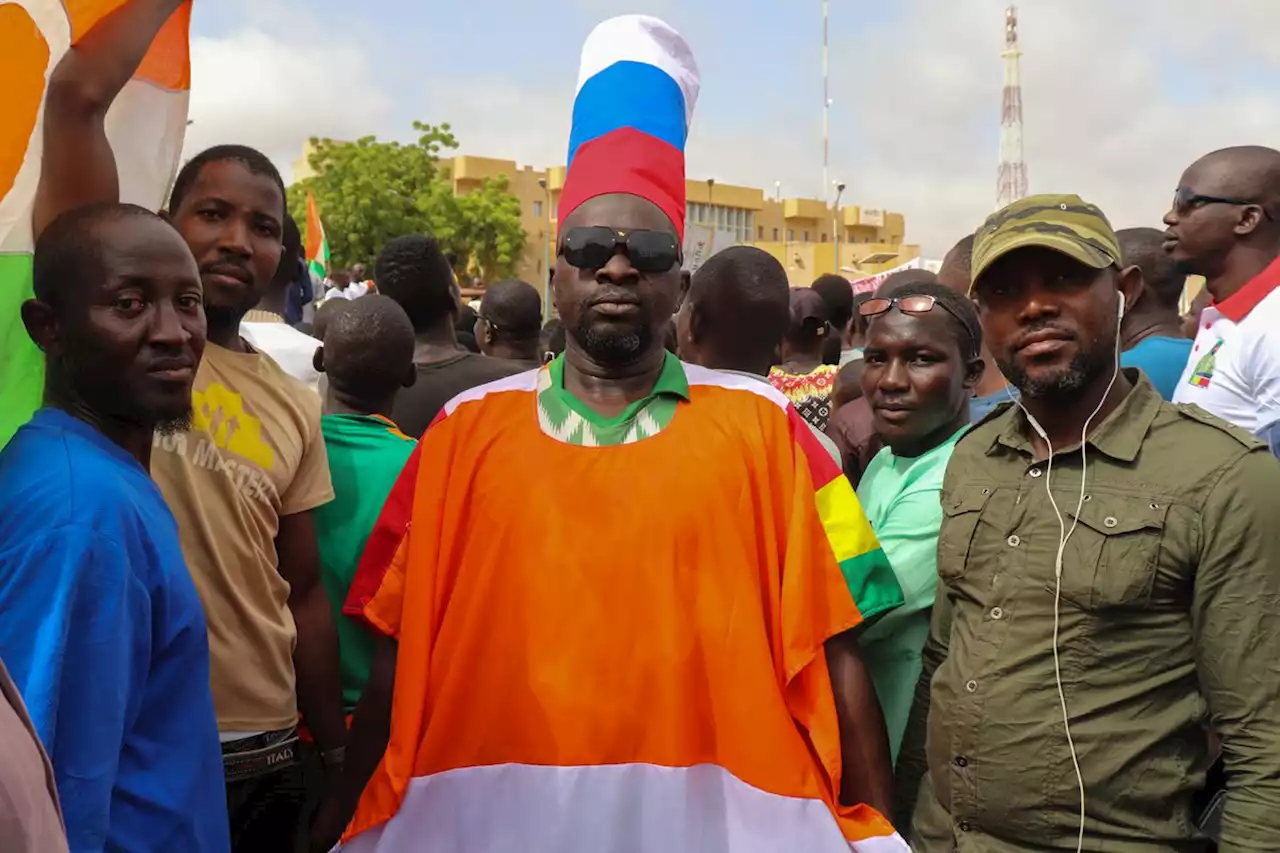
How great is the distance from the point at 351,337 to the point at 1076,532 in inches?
82.4

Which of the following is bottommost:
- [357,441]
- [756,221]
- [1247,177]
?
[357,441]

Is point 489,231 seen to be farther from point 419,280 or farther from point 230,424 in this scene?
point 230,424

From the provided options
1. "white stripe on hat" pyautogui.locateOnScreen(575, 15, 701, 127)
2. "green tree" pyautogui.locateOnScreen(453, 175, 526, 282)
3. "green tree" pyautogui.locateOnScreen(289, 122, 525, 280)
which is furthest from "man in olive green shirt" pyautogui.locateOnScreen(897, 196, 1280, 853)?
"green tree" pyautogui.locateOnScreen(453, 175, 526, 282)

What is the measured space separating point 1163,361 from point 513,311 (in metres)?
2.96

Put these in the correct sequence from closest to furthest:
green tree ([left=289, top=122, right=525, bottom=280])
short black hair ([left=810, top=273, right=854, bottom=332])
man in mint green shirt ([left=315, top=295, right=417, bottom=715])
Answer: man in mint green shirt ([left=315, top=295, right=417, bottom=715])
short black hair ([left=810, top=273, right=854, bottom=332])
green tree ([left=289, top=122, right=525, bottom=280])

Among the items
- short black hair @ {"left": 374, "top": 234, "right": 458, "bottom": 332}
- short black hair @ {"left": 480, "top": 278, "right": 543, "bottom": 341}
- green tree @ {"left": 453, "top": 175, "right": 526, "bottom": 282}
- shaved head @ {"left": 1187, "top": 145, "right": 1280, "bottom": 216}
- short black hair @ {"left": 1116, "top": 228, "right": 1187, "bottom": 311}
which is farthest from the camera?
green tree @ {"left": 453, "top": 175, "right": 526, "bottom": 282}

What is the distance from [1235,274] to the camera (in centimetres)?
384

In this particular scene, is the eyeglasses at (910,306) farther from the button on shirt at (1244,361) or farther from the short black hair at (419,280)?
the short black hair at (419,280)

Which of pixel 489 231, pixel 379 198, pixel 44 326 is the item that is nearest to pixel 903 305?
pixel 44 326

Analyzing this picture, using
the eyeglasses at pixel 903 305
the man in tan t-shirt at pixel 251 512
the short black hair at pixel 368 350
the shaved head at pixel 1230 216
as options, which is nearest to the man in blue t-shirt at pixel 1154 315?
the shaved head at pixel 1230 216

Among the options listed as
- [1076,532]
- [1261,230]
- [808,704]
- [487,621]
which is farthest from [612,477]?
[1261,230]

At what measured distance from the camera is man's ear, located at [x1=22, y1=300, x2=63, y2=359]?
197 centimetres

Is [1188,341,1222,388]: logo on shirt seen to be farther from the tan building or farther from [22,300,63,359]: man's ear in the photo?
the tan building

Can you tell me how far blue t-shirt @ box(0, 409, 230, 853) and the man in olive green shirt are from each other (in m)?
1.41
